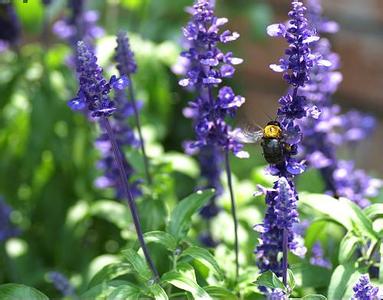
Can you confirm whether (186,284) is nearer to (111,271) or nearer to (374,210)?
(111,271)

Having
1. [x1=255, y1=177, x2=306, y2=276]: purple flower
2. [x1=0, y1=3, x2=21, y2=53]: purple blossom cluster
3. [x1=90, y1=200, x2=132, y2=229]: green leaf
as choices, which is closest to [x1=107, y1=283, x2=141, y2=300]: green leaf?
[x1=255, y1=177, x2=306, y2=276]: purple flower

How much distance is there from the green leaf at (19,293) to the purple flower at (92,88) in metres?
0.35

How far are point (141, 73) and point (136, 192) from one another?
754mm

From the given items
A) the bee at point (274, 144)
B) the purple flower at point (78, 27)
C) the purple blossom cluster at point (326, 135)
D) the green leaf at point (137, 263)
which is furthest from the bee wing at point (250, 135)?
the purple flower at point (78, 27)

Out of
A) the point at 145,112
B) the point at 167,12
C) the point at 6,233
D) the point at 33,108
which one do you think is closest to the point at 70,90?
the point at 33,108

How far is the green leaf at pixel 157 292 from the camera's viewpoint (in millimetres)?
1360

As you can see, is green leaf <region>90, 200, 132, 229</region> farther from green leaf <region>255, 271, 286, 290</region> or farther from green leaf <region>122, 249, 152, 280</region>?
green leaf <region>255, 271, 286, 290</region>

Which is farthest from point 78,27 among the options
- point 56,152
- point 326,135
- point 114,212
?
point 326,135

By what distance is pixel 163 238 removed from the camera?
1.52 m

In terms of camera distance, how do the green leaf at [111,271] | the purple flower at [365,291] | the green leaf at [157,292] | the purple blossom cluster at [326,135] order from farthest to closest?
the purple blossom cluster at [326,135] → the green leaf at [111,271] → the green leaf at [157,292] → the purple flower at [365,291]

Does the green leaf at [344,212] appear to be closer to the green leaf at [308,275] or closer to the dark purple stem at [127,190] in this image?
A: the green leaf at [308,275]

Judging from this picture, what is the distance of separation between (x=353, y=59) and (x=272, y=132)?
7.66ft

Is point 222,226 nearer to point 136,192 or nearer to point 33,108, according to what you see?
point 136,192

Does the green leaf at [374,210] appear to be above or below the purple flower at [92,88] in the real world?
below
